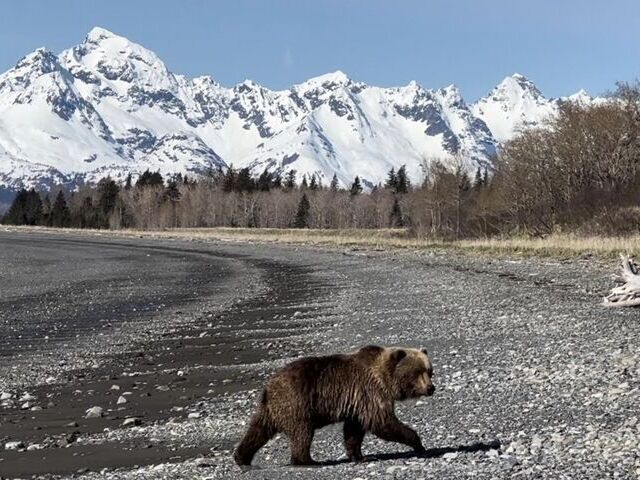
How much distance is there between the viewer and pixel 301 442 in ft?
24.1

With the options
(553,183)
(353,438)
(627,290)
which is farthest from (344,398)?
(553,183)

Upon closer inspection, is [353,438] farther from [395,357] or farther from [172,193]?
[172,193]

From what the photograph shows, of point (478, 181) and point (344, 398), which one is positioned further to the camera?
point (478, 181)

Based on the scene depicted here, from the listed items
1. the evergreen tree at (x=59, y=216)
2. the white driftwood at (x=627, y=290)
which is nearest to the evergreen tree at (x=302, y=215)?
the evergreen tree at (x=59, y=216)

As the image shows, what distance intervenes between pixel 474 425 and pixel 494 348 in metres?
5.08

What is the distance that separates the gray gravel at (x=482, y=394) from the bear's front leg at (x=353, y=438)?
170mm

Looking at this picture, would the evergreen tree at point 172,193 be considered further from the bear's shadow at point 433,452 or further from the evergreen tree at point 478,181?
the bear's shadow at point 433,452

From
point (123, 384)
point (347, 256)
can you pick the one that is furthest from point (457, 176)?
point (123, 384)

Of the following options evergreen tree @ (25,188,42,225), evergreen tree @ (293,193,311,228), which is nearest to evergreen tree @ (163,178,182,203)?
evergreen tree @ (25,188,42,225)

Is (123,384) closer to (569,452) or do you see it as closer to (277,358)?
(277,358)

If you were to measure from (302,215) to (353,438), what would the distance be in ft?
497

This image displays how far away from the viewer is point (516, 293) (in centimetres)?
2316

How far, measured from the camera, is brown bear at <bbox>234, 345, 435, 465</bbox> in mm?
7359

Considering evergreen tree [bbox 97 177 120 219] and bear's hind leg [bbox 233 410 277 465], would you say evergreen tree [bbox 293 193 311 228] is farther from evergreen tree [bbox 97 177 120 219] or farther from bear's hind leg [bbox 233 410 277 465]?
bear's hind leg [bbox 233 410 277 465]
